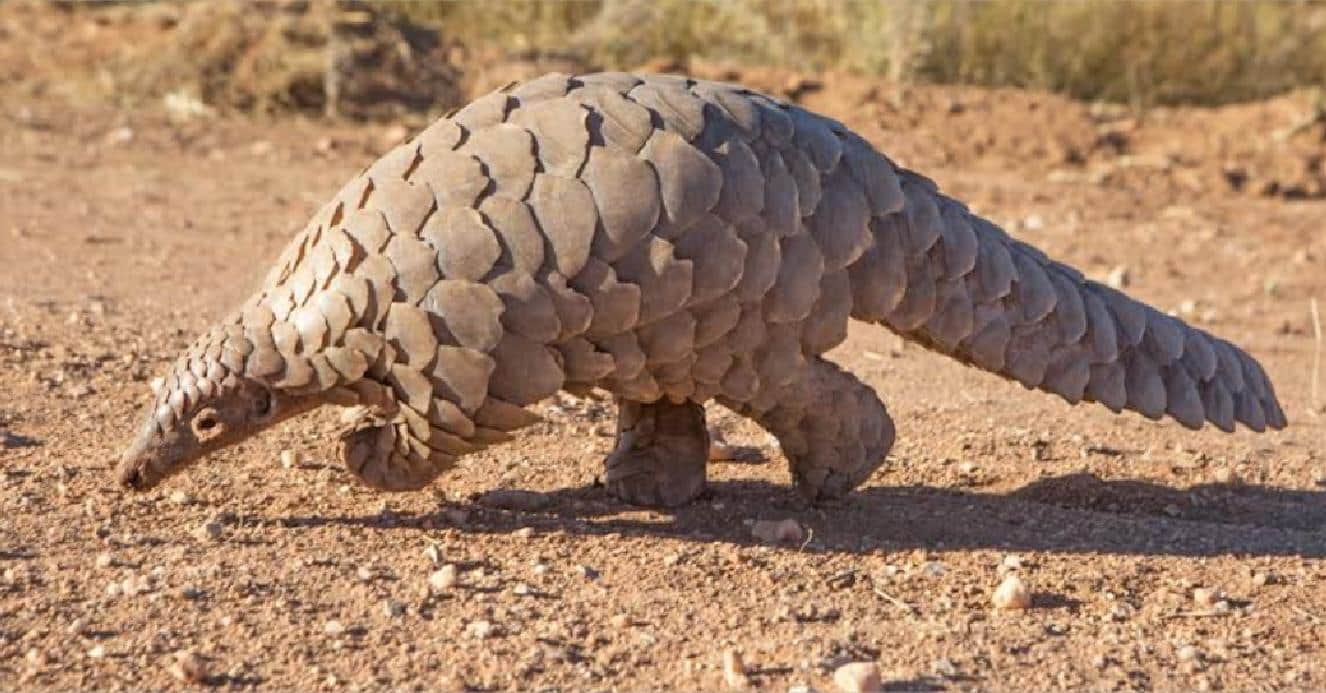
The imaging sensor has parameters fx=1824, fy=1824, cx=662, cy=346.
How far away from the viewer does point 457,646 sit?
4.08 metres

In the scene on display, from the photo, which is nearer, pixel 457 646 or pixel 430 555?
pixel 457 646

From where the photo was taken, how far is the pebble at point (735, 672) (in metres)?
3.94

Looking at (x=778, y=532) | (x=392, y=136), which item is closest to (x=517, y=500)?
(x=778, y=532)

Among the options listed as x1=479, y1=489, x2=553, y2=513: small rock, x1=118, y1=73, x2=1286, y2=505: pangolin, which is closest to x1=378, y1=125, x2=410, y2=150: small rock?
x1=479, y1=489, x2=553, y2=513: small rock

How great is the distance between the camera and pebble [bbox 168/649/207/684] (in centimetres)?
382

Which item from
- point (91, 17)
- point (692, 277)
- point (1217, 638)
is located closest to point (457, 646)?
point (692, 277)

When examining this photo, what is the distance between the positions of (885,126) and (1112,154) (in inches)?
61.2

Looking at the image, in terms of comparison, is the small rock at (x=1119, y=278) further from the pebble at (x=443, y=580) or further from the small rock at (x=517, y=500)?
the pebble at (x=443, y=580)

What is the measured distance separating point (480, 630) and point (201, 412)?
1.00 metres

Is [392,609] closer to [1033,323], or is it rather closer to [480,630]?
[480,630]

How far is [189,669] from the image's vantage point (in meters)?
3.82

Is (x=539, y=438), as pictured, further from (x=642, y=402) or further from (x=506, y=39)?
(x=506, y=39)

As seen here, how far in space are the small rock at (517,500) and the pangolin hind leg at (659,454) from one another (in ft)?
0.73

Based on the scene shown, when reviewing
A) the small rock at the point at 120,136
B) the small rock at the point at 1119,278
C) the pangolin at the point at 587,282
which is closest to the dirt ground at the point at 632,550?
the pangolin at the point at 587,282
